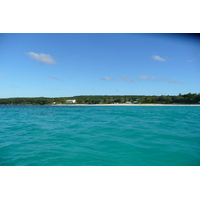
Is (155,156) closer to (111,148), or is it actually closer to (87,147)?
(111,148)

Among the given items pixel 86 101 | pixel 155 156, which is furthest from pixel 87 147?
pixel 86 101

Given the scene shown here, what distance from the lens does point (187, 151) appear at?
4230mm
